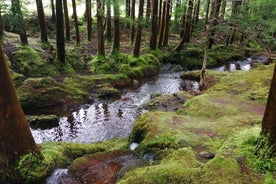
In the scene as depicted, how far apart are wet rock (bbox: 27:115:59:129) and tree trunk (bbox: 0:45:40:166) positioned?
191 inches

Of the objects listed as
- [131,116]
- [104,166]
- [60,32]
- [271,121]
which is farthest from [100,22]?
[271,121]

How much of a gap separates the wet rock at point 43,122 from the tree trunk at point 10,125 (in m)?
4.86

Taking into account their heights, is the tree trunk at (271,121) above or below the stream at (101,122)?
above

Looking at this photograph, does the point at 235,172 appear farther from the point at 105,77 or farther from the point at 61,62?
the point at 61,62

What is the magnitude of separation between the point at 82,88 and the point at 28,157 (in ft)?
29.0

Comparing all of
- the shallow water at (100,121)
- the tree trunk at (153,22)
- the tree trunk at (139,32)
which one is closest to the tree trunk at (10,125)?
the shallow water at (100,121)

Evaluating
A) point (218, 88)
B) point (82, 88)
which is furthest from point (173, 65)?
point (82, 88)

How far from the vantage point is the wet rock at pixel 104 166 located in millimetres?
5603

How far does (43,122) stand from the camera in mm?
10805

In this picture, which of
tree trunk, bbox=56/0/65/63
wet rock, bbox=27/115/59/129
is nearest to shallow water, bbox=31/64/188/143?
wet rock, bbox=27/115/59/129

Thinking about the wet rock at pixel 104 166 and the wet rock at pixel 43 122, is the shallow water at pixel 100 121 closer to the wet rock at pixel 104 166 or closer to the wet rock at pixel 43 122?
the wet rock at pixel 43 122

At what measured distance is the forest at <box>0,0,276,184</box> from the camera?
15.5 ft


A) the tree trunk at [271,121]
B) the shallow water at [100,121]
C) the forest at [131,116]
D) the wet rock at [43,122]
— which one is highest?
the tree trunk at [271,121]

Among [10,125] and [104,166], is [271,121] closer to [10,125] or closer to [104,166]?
[104,166]
